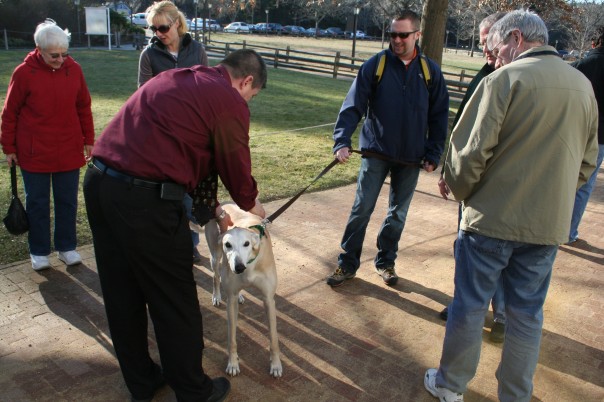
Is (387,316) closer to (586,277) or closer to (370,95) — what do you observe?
(370,95)

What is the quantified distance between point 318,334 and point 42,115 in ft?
9.03

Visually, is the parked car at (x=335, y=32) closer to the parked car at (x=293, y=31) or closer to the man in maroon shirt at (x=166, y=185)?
the parked car at (x=293, y=31)

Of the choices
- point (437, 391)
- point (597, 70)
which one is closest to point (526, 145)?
point (437, 391)

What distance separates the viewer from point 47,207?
175 inches

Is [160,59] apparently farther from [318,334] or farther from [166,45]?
[318,334]

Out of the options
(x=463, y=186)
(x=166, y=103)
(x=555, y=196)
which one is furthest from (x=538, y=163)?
(x=166, y=103)

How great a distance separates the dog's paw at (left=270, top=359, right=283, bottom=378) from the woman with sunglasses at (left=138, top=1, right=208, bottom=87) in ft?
8.30

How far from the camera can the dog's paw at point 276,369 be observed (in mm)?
3312

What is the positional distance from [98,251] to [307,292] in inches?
81.9

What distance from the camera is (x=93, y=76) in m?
18.5

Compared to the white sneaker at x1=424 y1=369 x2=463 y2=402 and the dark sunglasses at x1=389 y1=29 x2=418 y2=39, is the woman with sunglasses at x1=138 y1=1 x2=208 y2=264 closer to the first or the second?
the dark sunglasses at x1=389 y1=29 x2=418 y2=39

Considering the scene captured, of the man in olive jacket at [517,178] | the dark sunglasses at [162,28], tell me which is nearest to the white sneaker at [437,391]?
the man in olive jacket at [517,178]

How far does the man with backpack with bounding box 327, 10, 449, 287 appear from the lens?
4195 mm

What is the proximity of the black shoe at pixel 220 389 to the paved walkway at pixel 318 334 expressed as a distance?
79 mm
